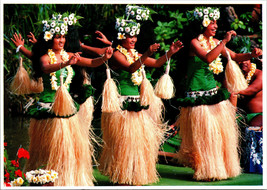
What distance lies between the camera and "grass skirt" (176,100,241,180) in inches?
182

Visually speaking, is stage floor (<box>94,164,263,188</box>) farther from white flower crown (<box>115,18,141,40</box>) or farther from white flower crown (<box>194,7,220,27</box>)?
white flower crown (<box>194,7,220,27</box>)

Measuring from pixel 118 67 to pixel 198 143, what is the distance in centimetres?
103

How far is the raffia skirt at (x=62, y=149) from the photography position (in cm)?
404

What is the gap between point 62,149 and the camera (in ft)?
13.3

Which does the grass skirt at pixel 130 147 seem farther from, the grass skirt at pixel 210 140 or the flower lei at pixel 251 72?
the flower lei at pixel 251 72

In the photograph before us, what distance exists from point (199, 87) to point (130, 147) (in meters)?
0.89

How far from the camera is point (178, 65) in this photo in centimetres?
640

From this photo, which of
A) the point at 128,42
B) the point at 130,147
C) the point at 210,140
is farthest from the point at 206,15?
the point at 130,147

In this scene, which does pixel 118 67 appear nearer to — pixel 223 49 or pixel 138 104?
pixel 138 104

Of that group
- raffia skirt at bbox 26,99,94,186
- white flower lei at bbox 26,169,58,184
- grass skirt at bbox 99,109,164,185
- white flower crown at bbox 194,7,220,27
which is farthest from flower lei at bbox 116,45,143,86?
white flower lei at bbox 26,169,58,184

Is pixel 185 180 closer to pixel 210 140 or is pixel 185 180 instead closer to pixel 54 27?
pixel 210 140

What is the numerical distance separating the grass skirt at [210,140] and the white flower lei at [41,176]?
1481 millimetres

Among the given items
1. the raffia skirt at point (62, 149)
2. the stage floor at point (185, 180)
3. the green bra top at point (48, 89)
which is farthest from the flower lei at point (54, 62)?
the stage floor at point (185, 180)

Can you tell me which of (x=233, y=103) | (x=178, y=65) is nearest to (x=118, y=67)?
(x=233, y=103)
